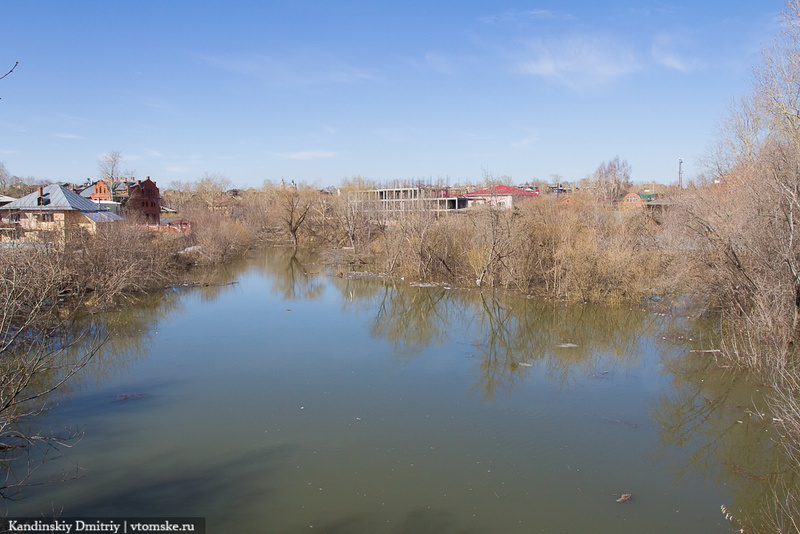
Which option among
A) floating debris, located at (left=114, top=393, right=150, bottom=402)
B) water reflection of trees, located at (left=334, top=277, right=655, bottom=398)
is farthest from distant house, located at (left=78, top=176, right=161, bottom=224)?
floating debris, located at (left=114, top=393, right=150, bottom=402)

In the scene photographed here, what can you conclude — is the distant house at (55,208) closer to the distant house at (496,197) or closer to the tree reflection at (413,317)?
the tree reflection at (413,317)

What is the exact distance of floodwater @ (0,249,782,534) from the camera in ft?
20.4

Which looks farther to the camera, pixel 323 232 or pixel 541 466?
pixel 323 232

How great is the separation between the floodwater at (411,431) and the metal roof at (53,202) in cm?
1666

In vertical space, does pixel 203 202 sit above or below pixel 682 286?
above

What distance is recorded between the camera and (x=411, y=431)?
8234mm

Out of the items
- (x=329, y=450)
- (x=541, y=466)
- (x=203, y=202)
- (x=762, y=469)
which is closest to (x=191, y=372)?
(x=329, y=450)

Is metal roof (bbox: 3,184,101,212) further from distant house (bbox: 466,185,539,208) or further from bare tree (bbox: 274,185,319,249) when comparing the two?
distant house (bbox: 466,185,539,208)

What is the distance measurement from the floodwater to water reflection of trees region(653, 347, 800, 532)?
0.12ft

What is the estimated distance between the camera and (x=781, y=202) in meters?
10.6

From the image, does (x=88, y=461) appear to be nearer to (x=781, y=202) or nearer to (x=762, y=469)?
(x=762, y=469)

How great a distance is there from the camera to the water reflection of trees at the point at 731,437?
6.52 m

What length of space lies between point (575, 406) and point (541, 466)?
93.3 inches

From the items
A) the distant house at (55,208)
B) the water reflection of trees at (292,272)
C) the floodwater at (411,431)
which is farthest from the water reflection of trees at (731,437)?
the distant house at (55,208)
